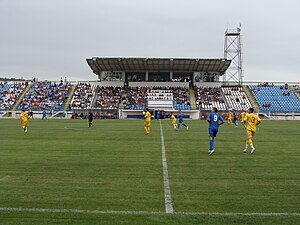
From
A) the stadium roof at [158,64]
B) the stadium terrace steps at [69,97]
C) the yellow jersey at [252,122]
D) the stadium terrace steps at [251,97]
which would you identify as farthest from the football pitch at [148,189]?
the stadium roof at [158,64]

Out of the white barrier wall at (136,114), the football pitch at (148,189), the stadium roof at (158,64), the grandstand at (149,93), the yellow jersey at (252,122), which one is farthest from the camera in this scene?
the stadium roof at (158,64)

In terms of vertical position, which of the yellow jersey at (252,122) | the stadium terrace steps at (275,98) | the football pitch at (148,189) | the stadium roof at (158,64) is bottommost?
the football pitch at (148,189)

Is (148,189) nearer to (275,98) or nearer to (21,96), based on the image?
(275,98)

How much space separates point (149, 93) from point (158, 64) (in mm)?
5641

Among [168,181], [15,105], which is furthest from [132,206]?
[15,105]

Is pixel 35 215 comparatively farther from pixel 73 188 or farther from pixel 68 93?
pixel 68 93

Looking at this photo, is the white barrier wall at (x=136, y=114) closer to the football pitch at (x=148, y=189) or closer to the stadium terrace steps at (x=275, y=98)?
the stadium terrace steps at (x=275, y=98)

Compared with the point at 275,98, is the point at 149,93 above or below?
above

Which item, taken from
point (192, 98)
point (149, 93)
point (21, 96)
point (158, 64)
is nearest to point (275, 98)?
point (192, 98)

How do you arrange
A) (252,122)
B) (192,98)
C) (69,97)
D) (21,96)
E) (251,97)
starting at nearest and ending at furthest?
(252,122)
(192,98)
(69,97)
(251,97)
(21,96)

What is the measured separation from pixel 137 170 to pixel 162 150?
17.1 ft

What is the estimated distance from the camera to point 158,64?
70000 mm

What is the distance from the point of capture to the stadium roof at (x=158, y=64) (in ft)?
224

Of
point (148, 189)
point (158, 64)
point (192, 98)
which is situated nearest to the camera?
point (148, 189)
